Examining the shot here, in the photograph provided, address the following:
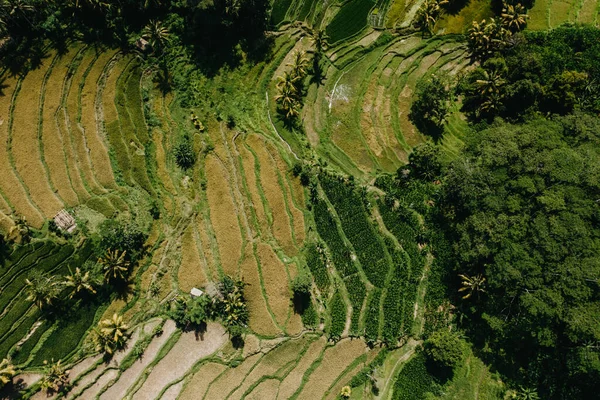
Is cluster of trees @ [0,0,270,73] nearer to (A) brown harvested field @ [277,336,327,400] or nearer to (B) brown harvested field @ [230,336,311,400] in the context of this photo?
(B) brown harvested field @ [230,336,311,400]

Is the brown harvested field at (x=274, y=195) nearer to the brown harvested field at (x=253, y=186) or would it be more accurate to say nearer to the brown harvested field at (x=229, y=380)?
the brown harvested field at (x=253, y=186)

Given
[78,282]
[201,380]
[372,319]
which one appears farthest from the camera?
[372,319]

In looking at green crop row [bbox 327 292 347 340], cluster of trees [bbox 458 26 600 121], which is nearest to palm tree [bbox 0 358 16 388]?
green crop row [bbox 327 292 347 340]

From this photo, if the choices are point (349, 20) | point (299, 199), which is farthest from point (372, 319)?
point (349, 20)

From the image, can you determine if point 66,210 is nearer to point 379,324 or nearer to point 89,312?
point 89,312

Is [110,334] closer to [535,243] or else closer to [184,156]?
[184,156]

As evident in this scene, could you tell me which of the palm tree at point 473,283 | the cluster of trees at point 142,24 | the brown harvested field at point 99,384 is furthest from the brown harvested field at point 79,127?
the palm tree at point 473,283
